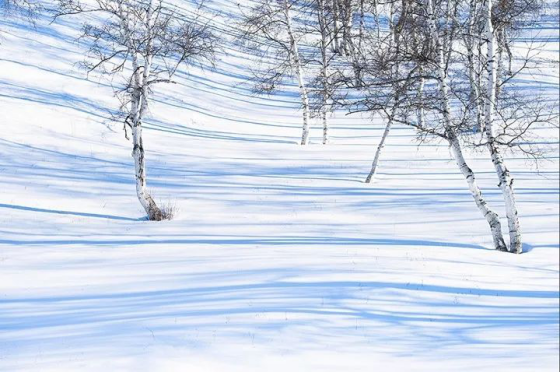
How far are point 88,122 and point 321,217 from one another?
34.7 ft

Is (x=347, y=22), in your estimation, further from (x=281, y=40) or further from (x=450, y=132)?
(x=450, y=132)

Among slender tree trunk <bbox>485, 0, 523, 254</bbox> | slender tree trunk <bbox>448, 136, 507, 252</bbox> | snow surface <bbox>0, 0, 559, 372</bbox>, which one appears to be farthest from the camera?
slender tree trunk <bbox>448, 136, 507, 252</bbox>

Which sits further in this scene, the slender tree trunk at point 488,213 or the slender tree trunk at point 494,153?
the slender tree trunk at point 488,213

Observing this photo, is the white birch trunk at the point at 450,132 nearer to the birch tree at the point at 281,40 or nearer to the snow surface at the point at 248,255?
the snow surface at the point at 248,255

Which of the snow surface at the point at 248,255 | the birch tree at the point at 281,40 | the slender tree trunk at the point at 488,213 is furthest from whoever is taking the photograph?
the birch tree at the point at 281,40

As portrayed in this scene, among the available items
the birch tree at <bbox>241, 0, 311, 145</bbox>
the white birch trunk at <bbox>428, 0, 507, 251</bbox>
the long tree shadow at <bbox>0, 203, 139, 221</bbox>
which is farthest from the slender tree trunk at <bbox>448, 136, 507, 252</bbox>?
the birch tree at <bbox>241, 0, 311, 145</bbox>

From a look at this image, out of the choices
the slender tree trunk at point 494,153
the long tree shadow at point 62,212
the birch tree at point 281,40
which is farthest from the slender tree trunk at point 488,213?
the birch tree at point 281,40

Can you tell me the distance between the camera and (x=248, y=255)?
34.7 feet

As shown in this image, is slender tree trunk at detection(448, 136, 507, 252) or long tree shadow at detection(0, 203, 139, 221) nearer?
slender tree trunk at detection(448, 136, 507, 252)

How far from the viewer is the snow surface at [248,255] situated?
6.72 m

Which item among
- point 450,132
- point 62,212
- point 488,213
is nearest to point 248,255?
point 450,132

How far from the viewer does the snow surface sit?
672cm

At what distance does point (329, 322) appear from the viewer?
7.42m

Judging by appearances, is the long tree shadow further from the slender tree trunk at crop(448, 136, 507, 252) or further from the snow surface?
the slender tree trunk at crop(448, 136, 507, 252)
